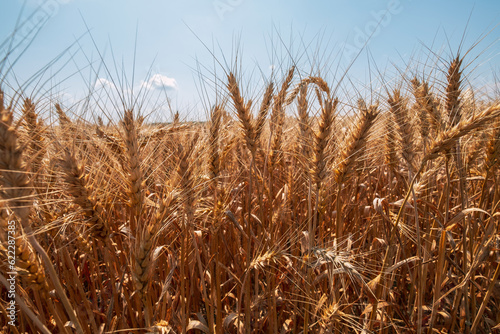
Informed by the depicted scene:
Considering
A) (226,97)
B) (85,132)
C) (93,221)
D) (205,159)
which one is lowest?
(93,221)

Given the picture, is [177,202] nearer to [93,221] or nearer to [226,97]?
[93,221]

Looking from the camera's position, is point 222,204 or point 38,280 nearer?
point 38,280

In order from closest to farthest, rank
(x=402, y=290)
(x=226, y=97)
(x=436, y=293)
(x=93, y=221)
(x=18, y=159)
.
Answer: (x=18, y=159) < (x=93, y=221) < (x=436, y=293) < (x=226, y=97) < (x=402, y=290)

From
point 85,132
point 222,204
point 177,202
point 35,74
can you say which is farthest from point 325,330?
point 85,132

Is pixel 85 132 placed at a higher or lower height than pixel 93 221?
higher

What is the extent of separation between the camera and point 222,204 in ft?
5.34

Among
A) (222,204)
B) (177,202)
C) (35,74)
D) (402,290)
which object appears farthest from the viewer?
(402,290)

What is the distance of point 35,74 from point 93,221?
0.60 m

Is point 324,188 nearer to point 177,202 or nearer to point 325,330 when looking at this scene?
point 325,330

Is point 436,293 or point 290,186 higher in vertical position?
point 290,186

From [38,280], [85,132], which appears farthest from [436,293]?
[85,132]

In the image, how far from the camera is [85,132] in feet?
5.54

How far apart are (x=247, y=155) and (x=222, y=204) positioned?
1.16m

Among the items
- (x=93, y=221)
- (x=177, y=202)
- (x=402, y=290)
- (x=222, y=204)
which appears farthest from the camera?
(x=402, y=290)
